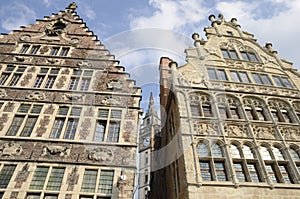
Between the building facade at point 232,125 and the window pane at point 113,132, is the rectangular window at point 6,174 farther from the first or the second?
the building facade at point 232,125

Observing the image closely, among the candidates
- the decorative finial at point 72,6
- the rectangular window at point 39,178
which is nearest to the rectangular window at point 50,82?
the rectangular window at point 39,178

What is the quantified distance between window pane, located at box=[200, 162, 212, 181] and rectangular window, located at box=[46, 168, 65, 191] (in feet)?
18.1

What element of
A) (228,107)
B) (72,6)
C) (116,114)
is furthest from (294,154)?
(72,6)

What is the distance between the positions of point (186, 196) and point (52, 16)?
16.4 m

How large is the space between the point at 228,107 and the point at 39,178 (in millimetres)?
9050

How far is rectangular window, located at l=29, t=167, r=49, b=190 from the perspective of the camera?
26.2 ft

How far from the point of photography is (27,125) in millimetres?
9812

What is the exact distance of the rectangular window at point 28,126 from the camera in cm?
949

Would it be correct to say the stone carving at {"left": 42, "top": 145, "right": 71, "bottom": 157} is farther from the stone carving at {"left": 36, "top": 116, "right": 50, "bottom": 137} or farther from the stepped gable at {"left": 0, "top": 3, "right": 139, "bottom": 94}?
the stepped gable at {"left": 0, "top": 3, "right": 139, "bottom": 94}

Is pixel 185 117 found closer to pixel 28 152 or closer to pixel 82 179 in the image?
pixel 82 179

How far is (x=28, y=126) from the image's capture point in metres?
9.77

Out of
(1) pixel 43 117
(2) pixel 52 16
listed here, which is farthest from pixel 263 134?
(2) pixel 52 16

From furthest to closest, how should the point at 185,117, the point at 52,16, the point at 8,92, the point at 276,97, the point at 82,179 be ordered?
the point at 52,16, the point at 276,97, the point at 8,92, the point at 185,117, the point at 82,179

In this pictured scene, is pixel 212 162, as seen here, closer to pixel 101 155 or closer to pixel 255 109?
pixel 255 109
